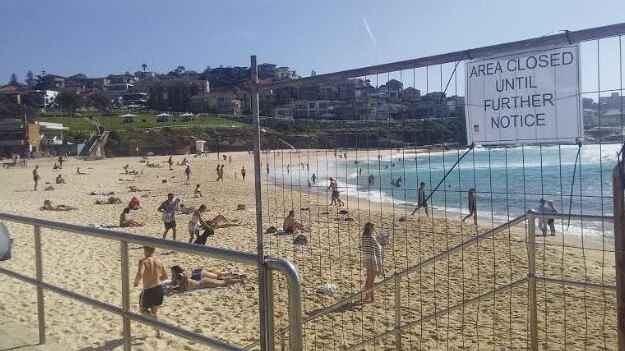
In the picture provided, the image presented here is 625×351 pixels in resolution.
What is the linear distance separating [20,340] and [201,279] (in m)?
5.39

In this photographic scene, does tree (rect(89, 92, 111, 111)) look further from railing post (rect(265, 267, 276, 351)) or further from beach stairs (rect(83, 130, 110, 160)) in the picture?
railing post (rect(265, 267, 276, 351))

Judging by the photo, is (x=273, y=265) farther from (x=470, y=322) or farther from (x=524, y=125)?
(x=470, y=322)

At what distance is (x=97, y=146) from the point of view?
74.4 metres

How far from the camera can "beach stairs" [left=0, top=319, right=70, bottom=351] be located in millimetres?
4156

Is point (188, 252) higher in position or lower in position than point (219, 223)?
higher

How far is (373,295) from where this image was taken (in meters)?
8.74

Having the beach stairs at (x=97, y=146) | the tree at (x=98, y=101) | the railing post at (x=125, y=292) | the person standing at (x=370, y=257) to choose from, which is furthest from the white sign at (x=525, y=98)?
the tree at (x=98, y=101)

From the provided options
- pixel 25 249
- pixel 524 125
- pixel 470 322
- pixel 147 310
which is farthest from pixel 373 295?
pixel 25 249

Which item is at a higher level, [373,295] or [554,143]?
→ [554,143]

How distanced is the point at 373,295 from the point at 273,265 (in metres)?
6.77

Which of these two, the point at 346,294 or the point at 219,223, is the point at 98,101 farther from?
the point at 346,294

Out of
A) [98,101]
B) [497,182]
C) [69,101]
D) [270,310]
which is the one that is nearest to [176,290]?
[270,310]

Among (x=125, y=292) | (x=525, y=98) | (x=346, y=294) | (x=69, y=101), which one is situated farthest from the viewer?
(x=69, y=101)

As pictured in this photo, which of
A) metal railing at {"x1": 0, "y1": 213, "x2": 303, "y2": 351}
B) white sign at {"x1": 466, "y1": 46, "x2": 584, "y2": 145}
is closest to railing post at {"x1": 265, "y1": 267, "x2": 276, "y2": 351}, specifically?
metal railing at {"x1": 0, "y1": 213, "x2": 303, "y2": 351}
